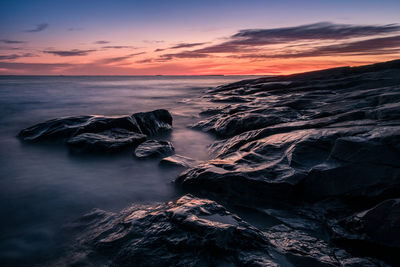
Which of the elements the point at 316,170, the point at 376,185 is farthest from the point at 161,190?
the point at 376,185

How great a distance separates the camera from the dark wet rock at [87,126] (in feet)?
19.2

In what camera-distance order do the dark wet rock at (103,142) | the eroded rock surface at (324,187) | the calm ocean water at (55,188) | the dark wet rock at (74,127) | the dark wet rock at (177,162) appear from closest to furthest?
the eroded rock surface at (324,187), the calm ocean water at (55,188), the dark wet rock at (177,162), the dark wet rock at (103,142), the dark wet rock at (74,127)

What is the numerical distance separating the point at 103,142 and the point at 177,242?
144 inches

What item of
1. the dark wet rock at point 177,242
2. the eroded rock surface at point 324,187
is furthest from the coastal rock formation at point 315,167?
the dark wet rock at point 177,242

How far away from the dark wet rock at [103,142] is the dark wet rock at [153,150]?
0.41 metres

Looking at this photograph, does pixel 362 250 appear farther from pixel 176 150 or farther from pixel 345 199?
pixel 176 150

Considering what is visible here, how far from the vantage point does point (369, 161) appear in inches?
A: 105

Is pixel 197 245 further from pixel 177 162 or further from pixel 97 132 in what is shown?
pixel 97 132

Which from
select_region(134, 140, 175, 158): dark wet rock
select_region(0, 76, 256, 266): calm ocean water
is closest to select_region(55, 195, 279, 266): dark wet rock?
select_region(0, 76, 256, 266): calm ocean water

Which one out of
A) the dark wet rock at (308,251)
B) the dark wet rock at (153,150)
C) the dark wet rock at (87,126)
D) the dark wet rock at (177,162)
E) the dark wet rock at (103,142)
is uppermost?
the dark wet rock at (87,126)

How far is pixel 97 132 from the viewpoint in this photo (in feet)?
19.4

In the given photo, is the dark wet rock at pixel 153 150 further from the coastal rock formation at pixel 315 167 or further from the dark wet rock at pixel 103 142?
the coastal rock formation at pixel 315 167

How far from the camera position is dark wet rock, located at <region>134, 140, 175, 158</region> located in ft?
15.7

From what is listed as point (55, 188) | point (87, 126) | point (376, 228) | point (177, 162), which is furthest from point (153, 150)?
point (376, 228)
